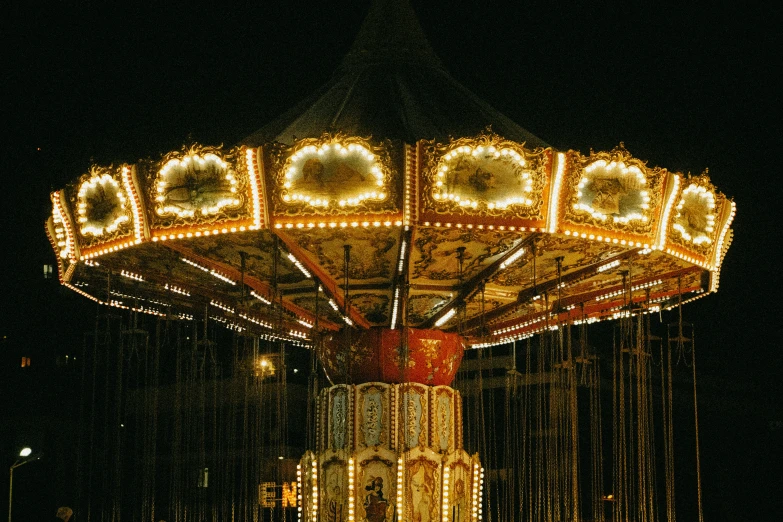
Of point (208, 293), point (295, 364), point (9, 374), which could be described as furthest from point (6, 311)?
point (208, 293)

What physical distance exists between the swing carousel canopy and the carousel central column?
0.49 m

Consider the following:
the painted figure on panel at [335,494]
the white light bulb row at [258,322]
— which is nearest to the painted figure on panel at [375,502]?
the painted figure on panel at [335,494]

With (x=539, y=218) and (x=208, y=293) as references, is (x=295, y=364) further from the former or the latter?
(x=539, y=218)

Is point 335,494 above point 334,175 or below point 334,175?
below

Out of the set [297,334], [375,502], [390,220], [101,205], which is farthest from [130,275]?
[390,220]

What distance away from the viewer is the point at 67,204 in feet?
32.5

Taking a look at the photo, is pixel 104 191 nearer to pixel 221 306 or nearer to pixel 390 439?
pixel 221 306

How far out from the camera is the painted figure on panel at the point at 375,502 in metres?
10.8

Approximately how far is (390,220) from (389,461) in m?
3.65

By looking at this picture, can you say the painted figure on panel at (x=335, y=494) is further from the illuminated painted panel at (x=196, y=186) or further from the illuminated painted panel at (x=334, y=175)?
the illuminated painted panel at (x=334, y=175)

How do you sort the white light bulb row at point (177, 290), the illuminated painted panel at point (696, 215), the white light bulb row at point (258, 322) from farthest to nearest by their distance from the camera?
the white light bulb row at point (258, 322)
the white light bulb row at point (177, 290)
the illuminated painted panel at point (696, 215)

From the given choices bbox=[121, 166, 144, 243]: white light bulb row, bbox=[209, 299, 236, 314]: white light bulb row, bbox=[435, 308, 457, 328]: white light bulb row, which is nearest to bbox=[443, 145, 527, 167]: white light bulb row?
bbox=[121, 166, 144, 243]: white light bulb row

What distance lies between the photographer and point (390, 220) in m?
8.44

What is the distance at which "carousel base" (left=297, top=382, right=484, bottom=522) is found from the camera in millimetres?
10891
